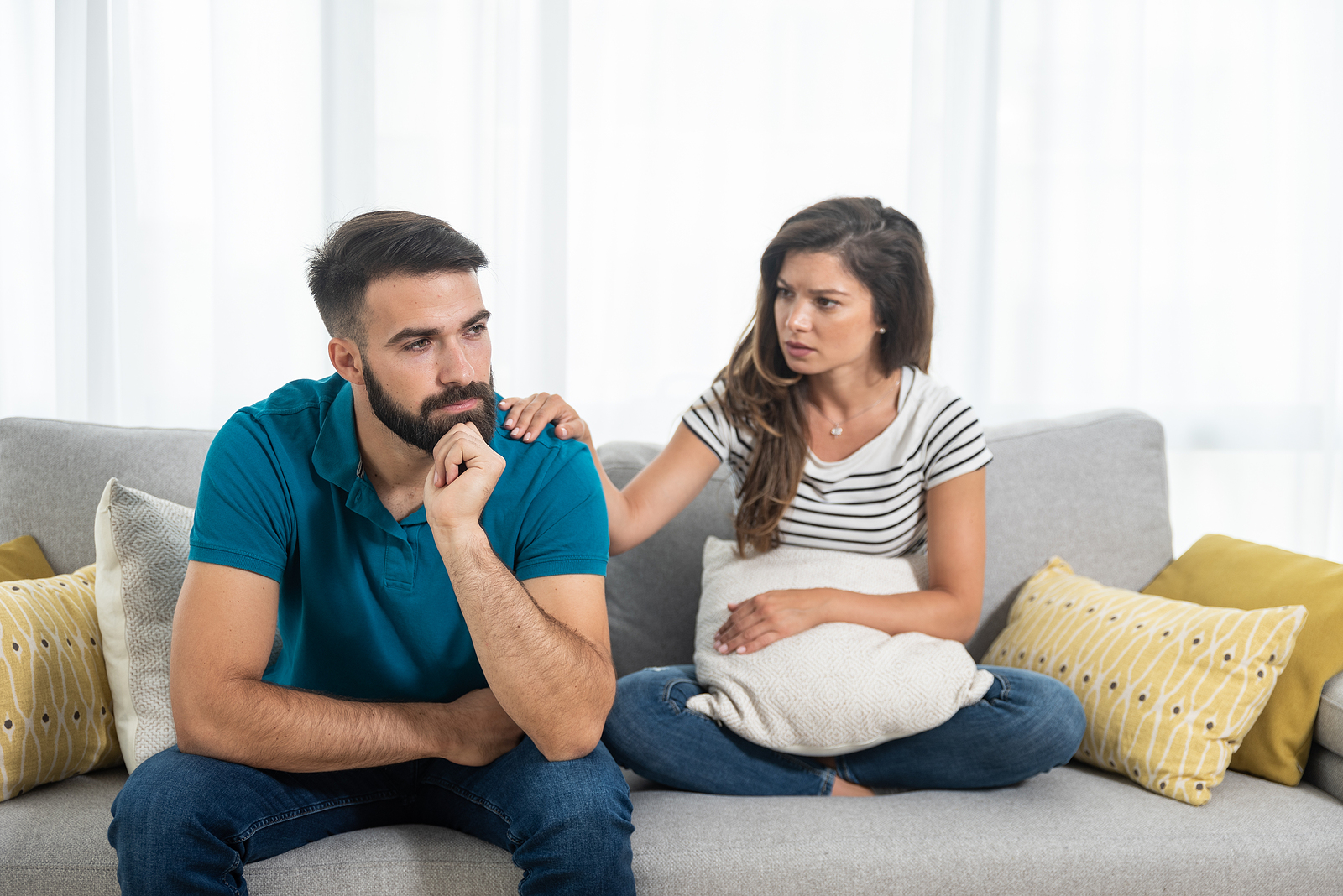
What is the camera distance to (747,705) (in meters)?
1.41

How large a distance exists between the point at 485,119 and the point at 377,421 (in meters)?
1.16

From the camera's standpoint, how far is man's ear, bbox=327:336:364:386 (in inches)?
50.2

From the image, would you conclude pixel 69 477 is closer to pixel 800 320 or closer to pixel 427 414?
pixel 427 414

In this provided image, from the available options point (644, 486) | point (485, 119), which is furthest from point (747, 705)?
point (485, 119)

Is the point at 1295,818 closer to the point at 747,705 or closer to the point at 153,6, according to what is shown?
the point at 747,705

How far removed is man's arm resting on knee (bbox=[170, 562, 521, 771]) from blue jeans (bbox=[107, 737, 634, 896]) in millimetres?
48

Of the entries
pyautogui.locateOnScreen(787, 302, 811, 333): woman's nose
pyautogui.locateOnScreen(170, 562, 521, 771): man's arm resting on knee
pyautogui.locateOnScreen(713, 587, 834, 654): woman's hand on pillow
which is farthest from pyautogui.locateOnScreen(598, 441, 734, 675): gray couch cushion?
pyautogui.locateOnScreen(170, 562, 521, 771): man's arm resting on knee

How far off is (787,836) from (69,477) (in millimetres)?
1336

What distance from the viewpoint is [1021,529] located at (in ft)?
5.91

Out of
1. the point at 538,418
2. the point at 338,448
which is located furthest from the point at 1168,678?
the point at 338,448

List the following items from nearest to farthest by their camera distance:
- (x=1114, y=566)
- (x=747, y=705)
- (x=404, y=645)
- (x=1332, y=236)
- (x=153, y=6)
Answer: (x=404, y=645), (x=747, y=705), (x=1114, y=566), (x=153, y=6), (x=1332, y=236)

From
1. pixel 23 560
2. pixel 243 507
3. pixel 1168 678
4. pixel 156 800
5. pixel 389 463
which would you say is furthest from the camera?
pixel 23 560

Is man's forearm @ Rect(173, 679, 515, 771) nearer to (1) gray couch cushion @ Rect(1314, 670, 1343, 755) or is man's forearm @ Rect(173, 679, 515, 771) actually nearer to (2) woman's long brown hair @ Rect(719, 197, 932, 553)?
(2) woman's long brown hair @ Rect(719, 197, 932, 553)

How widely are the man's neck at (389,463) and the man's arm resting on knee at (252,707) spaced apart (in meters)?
0.19
